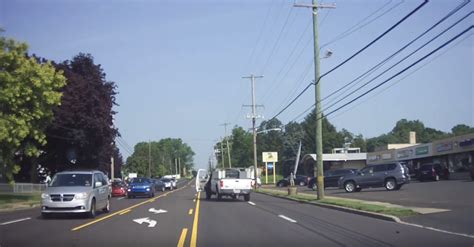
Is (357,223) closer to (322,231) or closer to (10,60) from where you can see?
(322,231)

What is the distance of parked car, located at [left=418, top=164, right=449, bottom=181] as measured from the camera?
5028cm

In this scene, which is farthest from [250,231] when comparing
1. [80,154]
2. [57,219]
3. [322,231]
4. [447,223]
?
[80,154]

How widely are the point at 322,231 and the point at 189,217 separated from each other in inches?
263

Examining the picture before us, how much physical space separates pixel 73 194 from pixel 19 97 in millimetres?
14891

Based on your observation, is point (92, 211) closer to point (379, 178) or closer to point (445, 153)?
point (379, 178)

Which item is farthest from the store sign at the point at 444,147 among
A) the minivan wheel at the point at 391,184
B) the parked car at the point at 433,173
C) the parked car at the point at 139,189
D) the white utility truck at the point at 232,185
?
the parked car at the point at 139,189

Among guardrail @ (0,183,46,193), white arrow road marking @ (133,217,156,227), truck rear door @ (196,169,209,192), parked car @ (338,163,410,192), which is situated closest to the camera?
white arrow road marking @ (133,217,156,227)

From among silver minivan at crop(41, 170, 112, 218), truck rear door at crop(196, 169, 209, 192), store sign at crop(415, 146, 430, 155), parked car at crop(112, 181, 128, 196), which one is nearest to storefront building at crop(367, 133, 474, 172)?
store sign at crop(415, 146, 430, 155)

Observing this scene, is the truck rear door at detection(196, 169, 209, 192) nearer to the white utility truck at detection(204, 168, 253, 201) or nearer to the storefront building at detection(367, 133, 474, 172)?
the white utility truck at detection(204, 168, 253, 201)

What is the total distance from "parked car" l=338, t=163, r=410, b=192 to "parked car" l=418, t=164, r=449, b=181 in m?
12.6

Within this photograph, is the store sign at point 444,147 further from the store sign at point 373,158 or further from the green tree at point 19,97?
the green tree at point 19,97

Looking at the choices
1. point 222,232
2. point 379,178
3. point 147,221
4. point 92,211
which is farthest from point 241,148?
point 222,232

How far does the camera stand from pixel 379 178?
127 ft

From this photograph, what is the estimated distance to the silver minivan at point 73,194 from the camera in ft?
65.8
